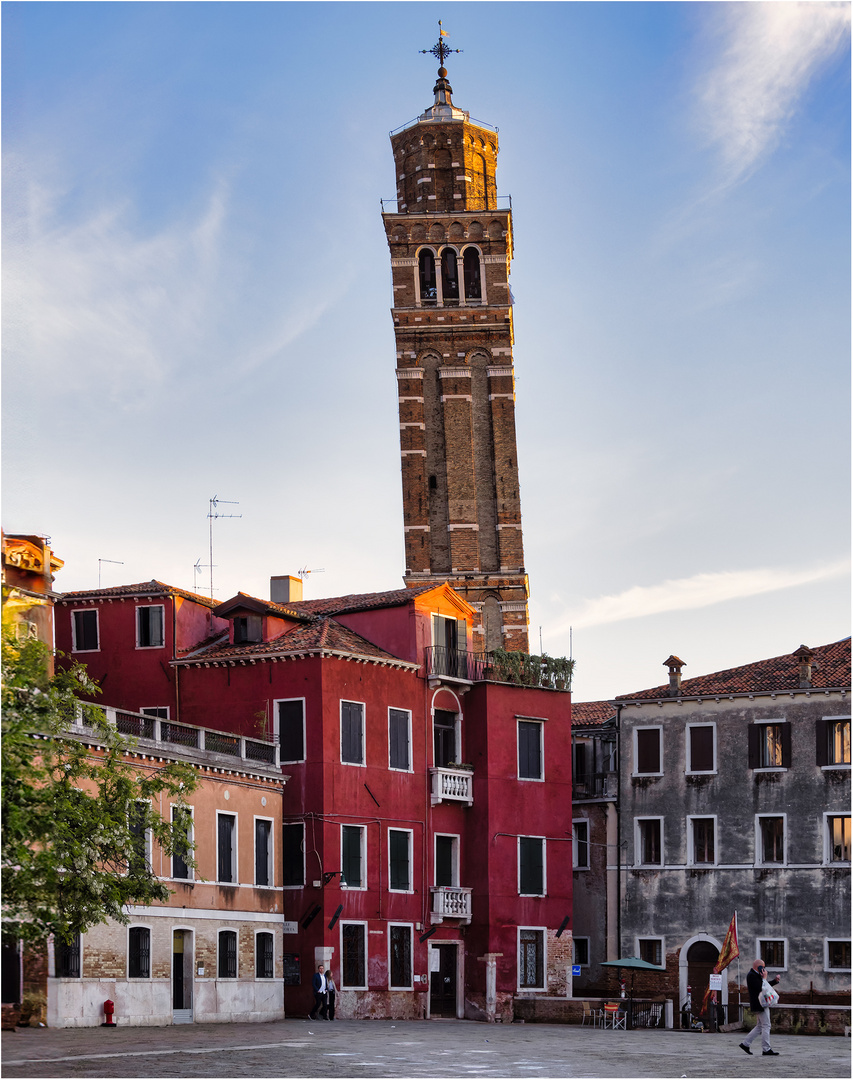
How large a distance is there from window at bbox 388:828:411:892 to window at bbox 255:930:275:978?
4.86 m

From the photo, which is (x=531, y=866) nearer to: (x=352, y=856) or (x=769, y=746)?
(x=352, y=856)

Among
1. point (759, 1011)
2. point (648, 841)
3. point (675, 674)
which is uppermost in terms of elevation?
point (675, 674)

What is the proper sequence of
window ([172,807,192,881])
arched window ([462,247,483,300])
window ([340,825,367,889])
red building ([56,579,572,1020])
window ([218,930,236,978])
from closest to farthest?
window ([172,807,192,881]), window ([218,930,236,978]), red building ([56,579,572,1020]), window ([340,825,367,889]), arched window ([462,247,483,300])

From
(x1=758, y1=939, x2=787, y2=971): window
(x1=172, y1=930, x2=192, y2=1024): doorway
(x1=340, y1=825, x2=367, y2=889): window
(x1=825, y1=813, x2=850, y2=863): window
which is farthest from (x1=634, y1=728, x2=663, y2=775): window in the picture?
(x1=172, y1=930, x2=192, y2=1024): doorway

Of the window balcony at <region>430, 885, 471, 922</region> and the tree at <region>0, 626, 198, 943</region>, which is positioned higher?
the tree at <region>0, 626, 198, 943</region>

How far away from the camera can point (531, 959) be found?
4541cm

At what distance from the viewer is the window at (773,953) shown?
4809 cm

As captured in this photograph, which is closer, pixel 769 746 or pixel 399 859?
pixel 399 859

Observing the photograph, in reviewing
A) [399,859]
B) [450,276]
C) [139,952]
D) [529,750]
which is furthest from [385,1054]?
[450,276]

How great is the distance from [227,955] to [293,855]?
4.37 m

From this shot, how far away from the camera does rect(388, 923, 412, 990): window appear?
42312 millimetres

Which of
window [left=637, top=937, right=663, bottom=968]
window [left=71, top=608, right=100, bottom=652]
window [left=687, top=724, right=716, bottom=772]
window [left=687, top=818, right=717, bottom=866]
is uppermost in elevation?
window [left=71, top=608, right=100, bottom=652]

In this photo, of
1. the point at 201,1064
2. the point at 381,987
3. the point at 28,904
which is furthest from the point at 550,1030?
the point at 28,904

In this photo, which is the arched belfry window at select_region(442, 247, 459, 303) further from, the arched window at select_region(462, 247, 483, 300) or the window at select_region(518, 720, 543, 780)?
the window at select_region(518, 720, 543, 780)
